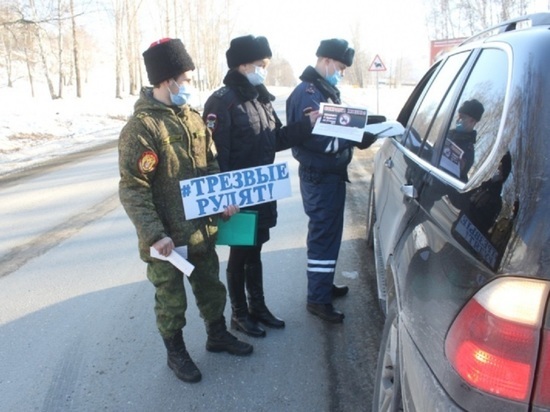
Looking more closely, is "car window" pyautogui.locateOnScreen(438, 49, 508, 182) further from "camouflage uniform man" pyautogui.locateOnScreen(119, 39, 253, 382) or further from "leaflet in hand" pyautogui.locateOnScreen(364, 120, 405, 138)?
"camouflage uniform man" pyautogui.locateOnScreen(119, 39, 253, 382)

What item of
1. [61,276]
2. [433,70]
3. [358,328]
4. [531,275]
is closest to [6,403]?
[61,276]

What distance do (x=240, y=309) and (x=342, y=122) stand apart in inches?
58.4

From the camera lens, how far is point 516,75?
1588 millimetres

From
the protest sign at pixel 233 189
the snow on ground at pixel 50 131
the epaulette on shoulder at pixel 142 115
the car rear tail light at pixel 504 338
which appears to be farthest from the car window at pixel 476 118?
the snow on ground at pixel 50 131

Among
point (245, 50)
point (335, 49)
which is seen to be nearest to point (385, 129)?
point (335, 49)

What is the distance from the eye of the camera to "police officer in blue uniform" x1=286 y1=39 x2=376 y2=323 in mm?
3328

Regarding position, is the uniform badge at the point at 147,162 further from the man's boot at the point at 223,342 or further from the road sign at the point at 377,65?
the road sign at the point at 377,65

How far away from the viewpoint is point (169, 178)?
8.84 feet

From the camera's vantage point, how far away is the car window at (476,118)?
1.66 metres

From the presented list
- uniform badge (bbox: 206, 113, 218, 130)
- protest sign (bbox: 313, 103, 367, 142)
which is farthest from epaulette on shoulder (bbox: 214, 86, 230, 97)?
protest sign (bbox: 313, 103, 367, 142)

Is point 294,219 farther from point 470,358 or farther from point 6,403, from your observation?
point 470,358

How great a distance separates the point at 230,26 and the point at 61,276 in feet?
199

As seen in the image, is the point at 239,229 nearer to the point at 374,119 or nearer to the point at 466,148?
the point at 374,119

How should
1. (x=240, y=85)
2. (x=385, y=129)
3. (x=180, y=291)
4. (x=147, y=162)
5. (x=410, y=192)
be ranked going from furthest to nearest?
(x=385, y=129) → (x=240, y=85) → (x=180, y=291) → (x=147, y=162) → (x=410, y=192)
